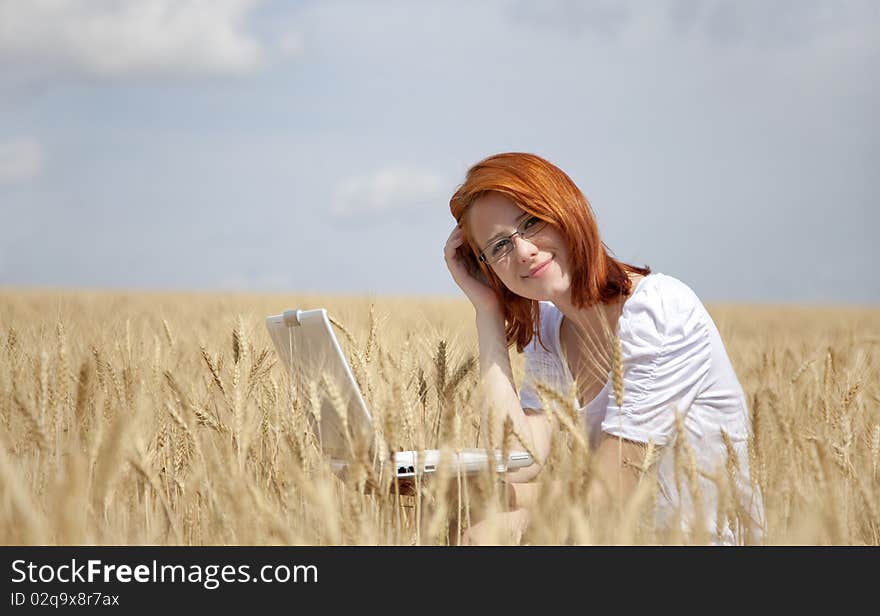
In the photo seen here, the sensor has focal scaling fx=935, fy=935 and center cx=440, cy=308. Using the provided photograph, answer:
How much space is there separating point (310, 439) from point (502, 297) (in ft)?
2.15

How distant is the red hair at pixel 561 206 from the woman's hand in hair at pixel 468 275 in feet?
0.58

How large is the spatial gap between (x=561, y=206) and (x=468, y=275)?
0.44 metres

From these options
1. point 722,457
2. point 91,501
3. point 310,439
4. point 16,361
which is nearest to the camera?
point 91,501

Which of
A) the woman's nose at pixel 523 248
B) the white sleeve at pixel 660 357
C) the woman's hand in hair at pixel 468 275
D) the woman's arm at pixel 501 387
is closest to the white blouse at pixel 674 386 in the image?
the white sleeve at pixel 660 357

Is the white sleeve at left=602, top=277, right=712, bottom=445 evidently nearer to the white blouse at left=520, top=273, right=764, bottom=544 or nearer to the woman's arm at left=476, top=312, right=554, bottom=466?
the white blouse at left=520, top=273, right=764, bottom=544

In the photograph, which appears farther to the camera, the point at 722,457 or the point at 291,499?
the point at 722,457

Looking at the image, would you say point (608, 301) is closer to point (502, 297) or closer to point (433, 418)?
point (502, 297)

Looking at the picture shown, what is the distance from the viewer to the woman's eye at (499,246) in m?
2.17

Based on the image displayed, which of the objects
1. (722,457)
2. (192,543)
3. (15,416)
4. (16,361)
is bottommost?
(192,543)

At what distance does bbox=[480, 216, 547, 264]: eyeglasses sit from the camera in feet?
7.04

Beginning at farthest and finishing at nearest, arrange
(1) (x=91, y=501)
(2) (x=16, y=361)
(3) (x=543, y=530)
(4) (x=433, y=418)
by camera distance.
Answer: (2) (x=16, y=361) → (4) (x=433, y=418) → (1) (x=91, y=501) → (3) (x=543, y=530)

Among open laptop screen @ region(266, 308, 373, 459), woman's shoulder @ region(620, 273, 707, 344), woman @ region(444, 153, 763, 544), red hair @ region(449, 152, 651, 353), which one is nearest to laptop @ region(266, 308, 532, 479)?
open laptop screen @ region(266, 308, 373, 459)
